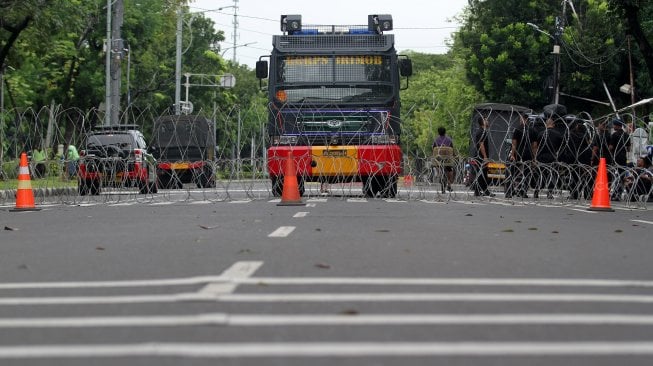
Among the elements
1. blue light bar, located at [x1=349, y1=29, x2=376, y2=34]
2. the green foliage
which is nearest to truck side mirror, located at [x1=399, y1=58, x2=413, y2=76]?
blue light bar, located at [x1=349, y1=29, x2=376, y2=34]

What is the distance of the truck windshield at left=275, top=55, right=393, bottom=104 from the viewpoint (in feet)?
82.6

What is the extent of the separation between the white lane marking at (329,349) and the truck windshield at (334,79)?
63.8 feet

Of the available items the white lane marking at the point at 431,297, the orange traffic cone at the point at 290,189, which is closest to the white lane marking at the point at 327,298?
the white lane marking at the point at 431,297

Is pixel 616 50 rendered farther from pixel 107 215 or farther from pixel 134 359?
pixel 134 359

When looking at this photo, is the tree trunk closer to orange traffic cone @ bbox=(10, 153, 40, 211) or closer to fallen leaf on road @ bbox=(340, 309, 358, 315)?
orange traffic cone @ bbox=(10, 153, 40, 211)

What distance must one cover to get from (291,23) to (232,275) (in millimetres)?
17833

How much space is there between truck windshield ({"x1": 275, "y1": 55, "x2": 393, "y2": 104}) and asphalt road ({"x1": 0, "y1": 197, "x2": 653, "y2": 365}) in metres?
11.2

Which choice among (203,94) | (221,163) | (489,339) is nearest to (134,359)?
(489,339)

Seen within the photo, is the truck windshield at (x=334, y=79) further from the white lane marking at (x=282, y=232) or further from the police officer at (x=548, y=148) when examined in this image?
the white lane marking at (x=282, y=232)

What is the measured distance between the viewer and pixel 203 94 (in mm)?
84000

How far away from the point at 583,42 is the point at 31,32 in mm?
30488

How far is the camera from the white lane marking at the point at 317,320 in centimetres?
641

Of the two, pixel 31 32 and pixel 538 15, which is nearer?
pixel 31 32

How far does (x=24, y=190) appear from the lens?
20047 mm
